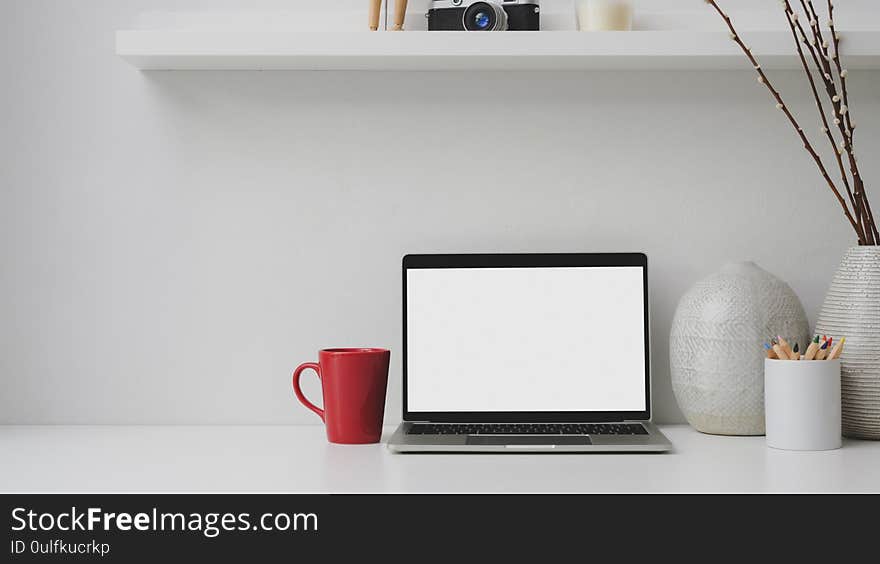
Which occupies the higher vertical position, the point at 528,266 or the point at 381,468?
the point at 528,266

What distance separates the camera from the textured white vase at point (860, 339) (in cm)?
114

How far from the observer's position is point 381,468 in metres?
1.01

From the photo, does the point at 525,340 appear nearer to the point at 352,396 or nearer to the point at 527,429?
the point at 527,429

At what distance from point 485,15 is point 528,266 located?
0.35 metres

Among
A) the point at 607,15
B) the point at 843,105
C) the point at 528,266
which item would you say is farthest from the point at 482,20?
the point at 843,105

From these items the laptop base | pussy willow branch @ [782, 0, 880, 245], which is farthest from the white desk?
pussy willow branch @ [782, 0, 880, 245]

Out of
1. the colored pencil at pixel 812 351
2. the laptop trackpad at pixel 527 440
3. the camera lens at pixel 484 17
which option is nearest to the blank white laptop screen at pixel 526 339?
the laptop trackpad at pixel 527 440

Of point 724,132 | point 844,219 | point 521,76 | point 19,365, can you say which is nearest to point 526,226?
point 521,76
